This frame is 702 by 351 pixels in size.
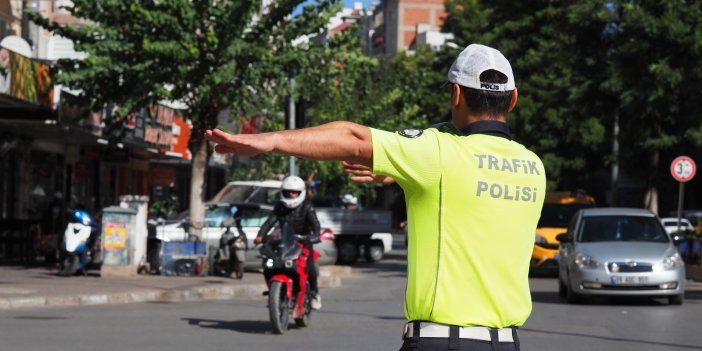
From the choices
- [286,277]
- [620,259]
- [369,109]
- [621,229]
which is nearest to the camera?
[286,277]

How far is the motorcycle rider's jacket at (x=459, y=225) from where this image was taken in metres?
4.39

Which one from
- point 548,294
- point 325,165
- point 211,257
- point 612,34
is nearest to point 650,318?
point 548,294

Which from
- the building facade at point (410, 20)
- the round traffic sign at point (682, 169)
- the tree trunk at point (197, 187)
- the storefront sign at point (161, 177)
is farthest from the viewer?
the building facade at point (410, 20)

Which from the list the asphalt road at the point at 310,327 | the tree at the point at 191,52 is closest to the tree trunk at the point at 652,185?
the tree at the point at 191,52

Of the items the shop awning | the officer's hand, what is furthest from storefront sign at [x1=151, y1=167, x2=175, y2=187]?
the officer's hand

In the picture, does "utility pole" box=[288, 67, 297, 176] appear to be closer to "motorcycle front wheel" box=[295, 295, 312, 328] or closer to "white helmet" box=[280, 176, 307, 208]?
"white helmet" box=[280, 176, 307, 208]

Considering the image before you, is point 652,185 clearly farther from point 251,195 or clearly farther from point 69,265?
point 69,265

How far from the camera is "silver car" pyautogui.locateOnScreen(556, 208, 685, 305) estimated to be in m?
20.2

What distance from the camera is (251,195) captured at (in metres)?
32.7

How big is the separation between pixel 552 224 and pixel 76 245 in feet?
38.6

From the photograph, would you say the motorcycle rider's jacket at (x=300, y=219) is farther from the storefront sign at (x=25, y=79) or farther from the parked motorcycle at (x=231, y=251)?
the storefront sign at (x=25, y=79)

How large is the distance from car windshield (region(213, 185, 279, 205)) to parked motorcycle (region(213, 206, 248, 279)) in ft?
19.1

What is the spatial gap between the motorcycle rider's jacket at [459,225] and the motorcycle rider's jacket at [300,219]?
11138mm

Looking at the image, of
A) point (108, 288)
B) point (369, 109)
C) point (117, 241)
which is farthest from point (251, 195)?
point (369, 109)
